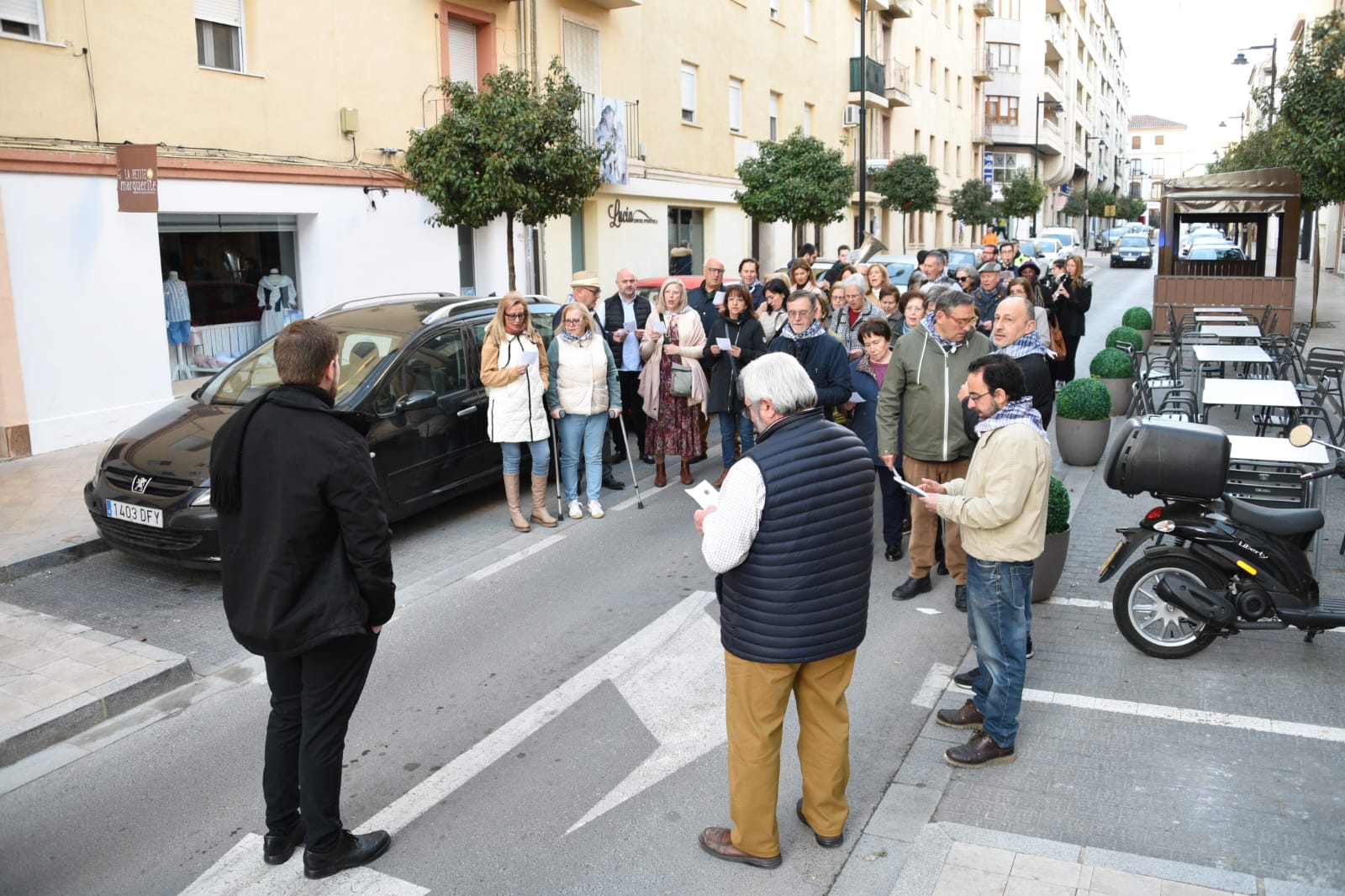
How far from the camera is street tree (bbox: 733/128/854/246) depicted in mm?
23750

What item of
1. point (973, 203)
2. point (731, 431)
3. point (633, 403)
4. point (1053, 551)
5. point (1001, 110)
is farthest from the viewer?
point (1001, 110)

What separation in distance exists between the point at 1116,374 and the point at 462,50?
11837mm

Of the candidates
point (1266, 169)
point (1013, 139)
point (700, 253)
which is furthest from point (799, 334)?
point (1013, 139)

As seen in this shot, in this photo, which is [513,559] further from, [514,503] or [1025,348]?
[1025,348]

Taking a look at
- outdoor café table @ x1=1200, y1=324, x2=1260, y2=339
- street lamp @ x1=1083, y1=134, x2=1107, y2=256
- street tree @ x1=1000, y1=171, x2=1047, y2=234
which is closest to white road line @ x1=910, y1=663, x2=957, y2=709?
outdoor café table @ x1=1200, y1=324, x2=1260, y2=339

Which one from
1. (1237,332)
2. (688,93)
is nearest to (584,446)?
(1237,332)

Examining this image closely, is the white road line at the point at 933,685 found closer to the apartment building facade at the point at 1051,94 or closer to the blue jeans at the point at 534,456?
the blue jeans at the point at 534,456

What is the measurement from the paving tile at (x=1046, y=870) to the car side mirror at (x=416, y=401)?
225 inches

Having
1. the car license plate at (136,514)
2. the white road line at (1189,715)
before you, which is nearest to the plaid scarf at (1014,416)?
the white road line at (1189,715)

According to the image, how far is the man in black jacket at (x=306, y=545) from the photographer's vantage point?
3789 mm

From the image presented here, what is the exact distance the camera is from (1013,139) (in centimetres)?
6056

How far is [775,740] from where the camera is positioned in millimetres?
3973

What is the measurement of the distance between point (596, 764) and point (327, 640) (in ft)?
5.18

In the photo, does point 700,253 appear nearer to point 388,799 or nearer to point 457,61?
point 457,61
